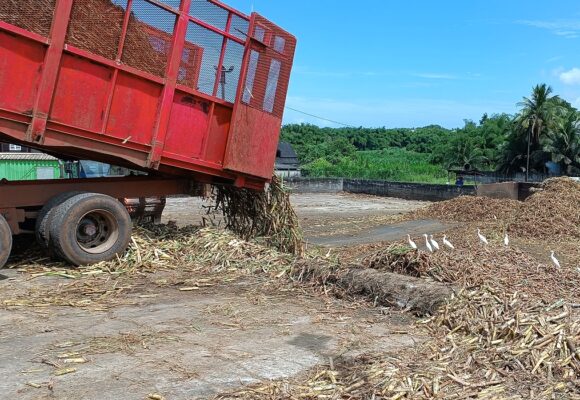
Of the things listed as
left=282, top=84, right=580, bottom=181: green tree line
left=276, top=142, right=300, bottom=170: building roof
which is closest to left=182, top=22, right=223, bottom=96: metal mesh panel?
left=282, top=84, right=580, bottom=181: green tree line

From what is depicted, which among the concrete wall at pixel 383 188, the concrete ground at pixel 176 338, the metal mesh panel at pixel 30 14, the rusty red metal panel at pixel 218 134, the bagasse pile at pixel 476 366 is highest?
the concrete wall at pixel 383 188

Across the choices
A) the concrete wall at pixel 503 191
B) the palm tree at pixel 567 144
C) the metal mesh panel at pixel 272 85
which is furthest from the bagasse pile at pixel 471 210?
the palm tree at pixel 567 144

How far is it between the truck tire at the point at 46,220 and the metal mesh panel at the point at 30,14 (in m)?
2.03

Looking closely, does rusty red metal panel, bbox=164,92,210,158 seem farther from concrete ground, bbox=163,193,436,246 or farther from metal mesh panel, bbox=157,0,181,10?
concrete ground, bbox=163,193,436,246

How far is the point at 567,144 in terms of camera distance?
55.1 meters

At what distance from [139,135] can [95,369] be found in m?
4.21

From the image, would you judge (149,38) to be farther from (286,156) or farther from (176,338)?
(286,156)

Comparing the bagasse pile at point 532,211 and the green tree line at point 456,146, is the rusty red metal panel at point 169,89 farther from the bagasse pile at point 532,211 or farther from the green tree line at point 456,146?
the green tree line at point 456,146

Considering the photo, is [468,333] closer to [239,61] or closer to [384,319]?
[384,319]

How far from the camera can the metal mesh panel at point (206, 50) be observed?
8.20 metres

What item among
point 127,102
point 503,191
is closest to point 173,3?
point 127,102

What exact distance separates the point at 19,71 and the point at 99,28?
108 centimetres

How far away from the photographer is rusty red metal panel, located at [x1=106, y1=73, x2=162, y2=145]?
25.5 ft

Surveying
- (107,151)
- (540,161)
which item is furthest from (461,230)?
(540,161)
